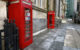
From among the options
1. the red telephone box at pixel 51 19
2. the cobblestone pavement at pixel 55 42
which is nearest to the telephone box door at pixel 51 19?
the red telephone box at pixel 51 19

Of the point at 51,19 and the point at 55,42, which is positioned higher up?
the point at 51,19

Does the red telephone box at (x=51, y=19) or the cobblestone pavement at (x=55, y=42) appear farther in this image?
the red telephone box at (x=51, y=19)

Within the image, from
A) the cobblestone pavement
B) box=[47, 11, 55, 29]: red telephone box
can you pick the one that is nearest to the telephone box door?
box=[47, 11, 55, 29]: red telephone box

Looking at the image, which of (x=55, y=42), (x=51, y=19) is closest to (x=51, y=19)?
(x=51, y=19)

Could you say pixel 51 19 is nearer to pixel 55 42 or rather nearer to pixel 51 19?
pixel 51 19

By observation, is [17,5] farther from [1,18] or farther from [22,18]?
[1,18]

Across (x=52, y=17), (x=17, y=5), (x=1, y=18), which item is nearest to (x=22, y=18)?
(x=17, y=5)

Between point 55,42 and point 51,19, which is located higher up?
point 51,19

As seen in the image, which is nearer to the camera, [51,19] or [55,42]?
[55,42]

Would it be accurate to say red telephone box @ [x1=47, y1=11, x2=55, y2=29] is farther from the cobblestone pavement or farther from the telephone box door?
the cobblestone pavement

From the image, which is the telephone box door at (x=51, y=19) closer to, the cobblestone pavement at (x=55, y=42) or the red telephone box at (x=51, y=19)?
the red telephone box at (x=51, y=19)

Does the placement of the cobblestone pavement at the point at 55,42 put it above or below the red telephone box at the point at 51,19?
below

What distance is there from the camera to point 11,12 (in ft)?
10.9

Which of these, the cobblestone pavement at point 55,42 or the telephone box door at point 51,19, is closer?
the cobblestone pavement at point 55,42
